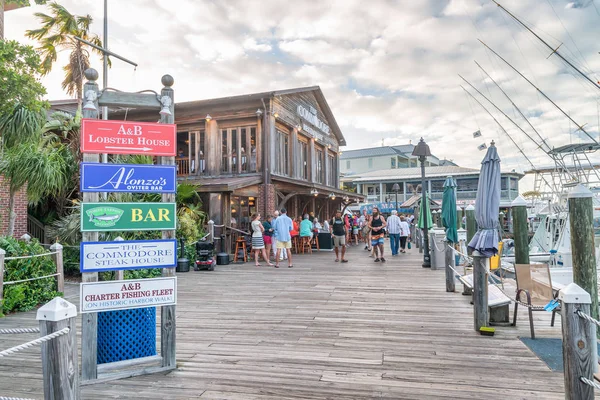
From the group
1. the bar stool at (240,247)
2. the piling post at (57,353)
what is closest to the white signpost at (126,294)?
the piling post at (57,353)

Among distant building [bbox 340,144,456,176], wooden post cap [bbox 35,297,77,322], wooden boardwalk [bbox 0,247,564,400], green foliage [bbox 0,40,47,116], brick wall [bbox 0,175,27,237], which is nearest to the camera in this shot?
wooden post cap [bbox 35,297,77,322]

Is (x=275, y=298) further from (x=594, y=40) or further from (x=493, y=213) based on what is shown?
(x=594, y=40)

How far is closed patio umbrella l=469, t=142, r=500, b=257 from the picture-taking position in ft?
20.6

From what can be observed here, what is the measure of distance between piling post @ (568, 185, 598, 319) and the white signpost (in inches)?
192

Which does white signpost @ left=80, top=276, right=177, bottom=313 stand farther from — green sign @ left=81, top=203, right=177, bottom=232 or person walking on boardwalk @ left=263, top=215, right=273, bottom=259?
person walking on boardwalk @ left=263, top=215, right=273, bottom=259

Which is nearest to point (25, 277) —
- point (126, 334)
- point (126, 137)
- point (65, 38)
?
point (126, 334)

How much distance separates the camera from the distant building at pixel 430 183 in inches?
1550

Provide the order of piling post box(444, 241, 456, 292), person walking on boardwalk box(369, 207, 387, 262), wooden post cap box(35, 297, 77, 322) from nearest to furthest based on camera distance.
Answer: wooden post cap box(35, 297, 77, 322)
piling post box(444, 241, 456, 292)
person walking on boardwalk box(369, 207, 387, 262)

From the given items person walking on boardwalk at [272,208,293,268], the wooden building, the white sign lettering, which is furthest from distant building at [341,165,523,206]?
person walking on boardwalk at [272,208,293,268]

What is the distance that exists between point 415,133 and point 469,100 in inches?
1804

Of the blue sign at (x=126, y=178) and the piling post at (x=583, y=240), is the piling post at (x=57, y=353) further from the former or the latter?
the piling post at (x=583, y=240)

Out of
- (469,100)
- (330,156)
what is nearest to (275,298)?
(469,100)

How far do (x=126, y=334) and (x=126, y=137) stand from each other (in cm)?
201

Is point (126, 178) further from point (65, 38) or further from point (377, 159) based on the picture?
point (377, 159)
